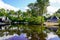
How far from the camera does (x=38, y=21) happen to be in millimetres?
4500

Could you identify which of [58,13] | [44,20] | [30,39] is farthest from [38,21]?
[30,39]

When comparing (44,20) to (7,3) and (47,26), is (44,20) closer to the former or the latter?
(47,26)

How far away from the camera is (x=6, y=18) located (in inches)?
172

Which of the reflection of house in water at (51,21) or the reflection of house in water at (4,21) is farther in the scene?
the reflection of house in water at (51,21)

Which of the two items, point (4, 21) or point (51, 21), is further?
point (51, 21)

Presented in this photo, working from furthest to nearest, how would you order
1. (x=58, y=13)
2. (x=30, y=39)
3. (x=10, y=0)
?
(x=58, y=13)
(x=10, y=0)
(x=30, y=39)

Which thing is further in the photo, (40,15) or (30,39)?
(40,15)

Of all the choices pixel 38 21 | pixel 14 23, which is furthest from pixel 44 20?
pixel 14 23

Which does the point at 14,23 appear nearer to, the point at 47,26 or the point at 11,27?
the point at 11,27

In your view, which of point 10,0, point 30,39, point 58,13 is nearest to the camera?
Result: point 30,39

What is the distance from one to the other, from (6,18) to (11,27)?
37 centimetres

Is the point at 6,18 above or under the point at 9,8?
under

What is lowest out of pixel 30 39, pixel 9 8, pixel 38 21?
pixel 30 39

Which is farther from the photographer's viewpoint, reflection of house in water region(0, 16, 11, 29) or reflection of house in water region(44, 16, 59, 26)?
reflection of house in water region(44, 16, 59, 26)
